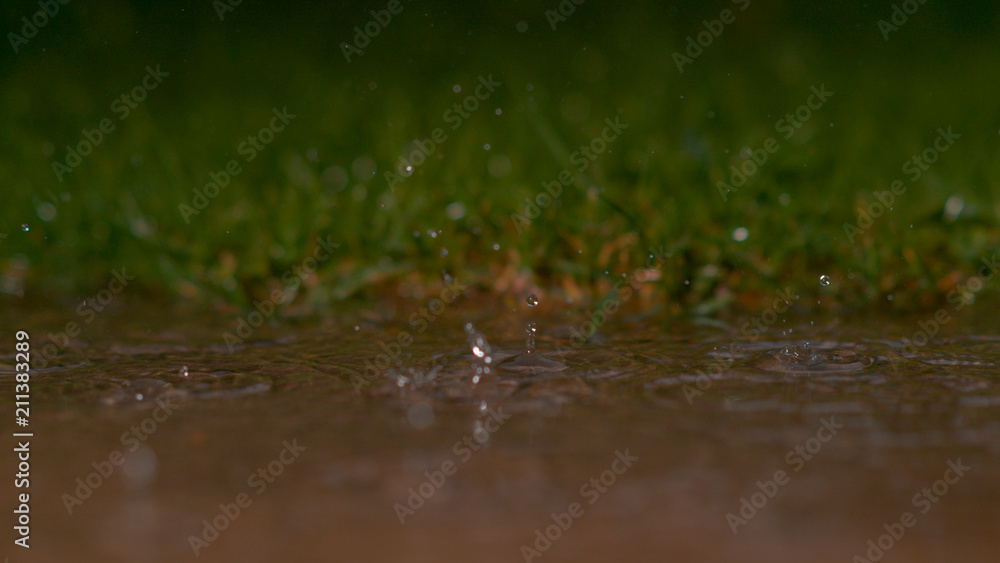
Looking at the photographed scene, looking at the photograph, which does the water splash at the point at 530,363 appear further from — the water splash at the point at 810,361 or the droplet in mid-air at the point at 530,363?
the water splash at the point at 810,361

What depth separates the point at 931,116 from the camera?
4352 mm

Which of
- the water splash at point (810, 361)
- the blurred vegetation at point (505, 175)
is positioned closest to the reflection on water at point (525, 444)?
the water splash at point (810, 361)

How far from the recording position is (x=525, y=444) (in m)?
1.59

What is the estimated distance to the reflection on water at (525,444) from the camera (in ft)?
4.22

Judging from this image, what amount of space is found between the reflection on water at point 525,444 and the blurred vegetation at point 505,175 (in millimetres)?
533

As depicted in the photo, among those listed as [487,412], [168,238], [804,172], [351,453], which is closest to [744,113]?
[804,172]

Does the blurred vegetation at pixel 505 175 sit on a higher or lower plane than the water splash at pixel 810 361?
higher

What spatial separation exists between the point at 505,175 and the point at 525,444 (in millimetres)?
1918

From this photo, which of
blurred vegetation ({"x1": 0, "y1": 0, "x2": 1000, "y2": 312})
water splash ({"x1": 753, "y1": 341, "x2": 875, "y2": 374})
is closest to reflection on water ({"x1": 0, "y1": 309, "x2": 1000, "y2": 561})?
water splash ({"x1": 753, "y1": 341, "x2": 875, "y2": 374})

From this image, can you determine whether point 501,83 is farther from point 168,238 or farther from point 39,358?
point 39,358

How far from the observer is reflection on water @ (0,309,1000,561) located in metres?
1.29

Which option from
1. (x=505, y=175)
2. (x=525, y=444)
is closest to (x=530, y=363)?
(x=525, y=444)

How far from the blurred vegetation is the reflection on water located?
533 mm

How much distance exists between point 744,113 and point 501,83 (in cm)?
150
